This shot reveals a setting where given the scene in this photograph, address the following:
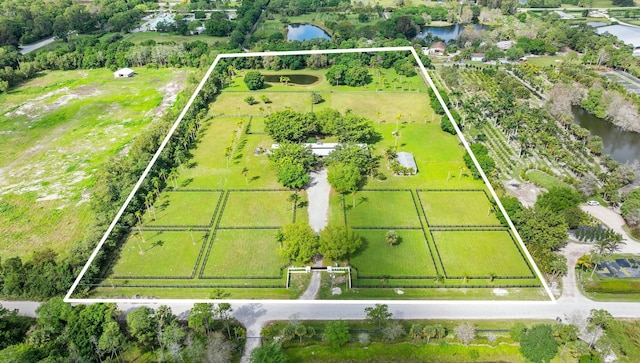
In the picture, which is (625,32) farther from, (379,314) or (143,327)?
(143,327)

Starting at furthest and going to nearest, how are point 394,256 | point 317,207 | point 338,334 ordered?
1. point 317,207
2. point 394,256
3. point 338,334

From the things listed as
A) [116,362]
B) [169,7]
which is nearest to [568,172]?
[116,362]

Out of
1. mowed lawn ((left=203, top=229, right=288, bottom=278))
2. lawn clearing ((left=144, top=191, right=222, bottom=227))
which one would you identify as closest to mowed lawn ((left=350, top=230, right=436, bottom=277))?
mowed lawn ((left=203, top=229, right=288, bottom=278))

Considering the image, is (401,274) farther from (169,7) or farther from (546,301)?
(169,7)

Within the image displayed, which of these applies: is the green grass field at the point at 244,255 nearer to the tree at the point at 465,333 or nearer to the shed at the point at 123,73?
the tree at the point at 465,333

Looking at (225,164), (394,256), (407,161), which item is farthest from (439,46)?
(394,256)

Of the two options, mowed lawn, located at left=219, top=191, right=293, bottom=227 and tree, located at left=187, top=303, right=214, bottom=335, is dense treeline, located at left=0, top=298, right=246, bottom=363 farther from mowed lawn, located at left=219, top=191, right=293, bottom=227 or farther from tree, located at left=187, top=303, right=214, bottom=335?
mowed lawn, located at left=219, top=191, right=293, bottom=227
